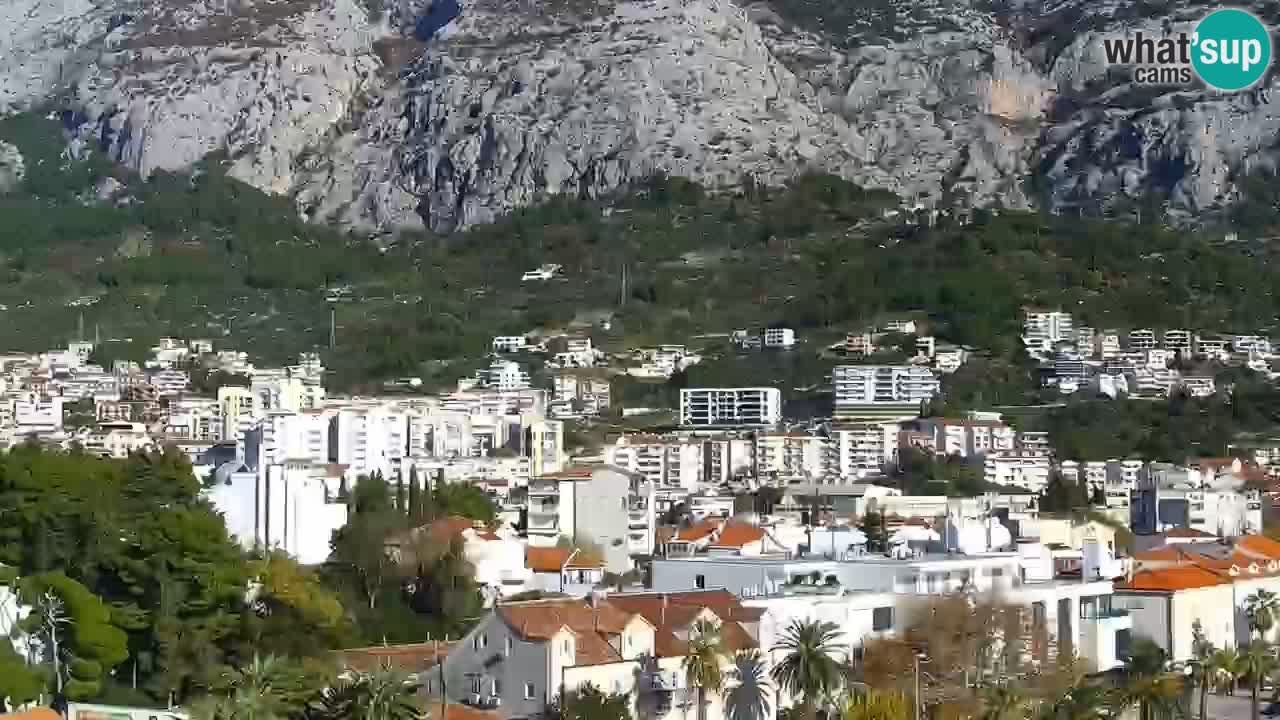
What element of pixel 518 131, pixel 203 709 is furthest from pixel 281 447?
pixel 518 131

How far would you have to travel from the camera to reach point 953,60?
134125mm

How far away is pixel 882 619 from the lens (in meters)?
37.7

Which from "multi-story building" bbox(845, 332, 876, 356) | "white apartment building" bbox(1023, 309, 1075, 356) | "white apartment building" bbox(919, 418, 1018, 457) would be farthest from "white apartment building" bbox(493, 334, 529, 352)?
"white apartment building" bbox(919, 418, 1018, 457)

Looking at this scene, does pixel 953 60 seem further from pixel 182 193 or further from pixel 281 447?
pixel 281 447

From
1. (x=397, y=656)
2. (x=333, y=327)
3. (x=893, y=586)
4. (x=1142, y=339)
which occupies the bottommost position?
(x=397, y=656)

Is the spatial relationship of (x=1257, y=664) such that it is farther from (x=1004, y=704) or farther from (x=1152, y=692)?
(x=1004, y=704)

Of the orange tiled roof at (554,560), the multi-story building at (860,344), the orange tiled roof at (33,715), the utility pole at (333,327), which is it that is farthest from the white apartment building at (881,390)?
the orange tiled roof at (33,715)

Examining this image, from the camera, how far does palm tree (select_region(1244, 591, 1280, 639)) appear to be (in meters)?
42.9

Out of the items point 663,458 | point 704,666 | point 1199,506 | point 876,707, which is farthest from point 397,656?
point 663,458

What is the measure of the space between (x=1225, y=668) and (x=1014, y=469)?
4178 centimetres

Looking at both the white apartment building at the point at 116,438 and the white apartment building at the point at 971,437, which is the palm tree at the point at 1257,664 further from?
the white apartment building at the point at 116,438

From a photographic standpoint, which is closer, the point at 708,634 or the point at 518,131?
the point at 708,634

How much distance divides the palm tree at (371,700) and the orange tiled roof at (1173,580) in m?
17.0

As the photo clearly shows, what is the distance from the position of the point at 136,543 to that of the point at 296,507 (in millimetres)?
13855
